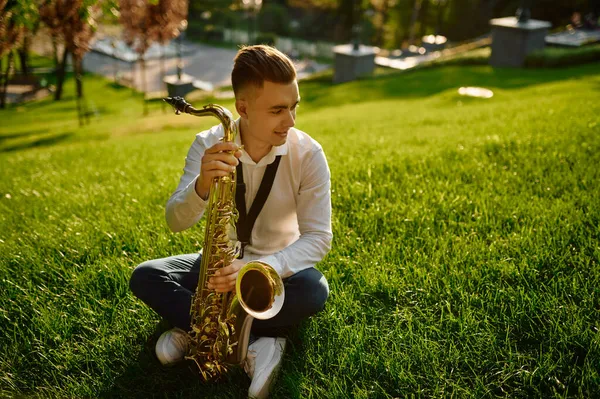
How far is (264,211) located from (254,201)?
0.37 ft

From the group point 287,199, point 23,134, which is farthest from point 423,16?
point 287,199

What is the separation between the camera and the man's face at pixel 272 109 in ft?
9.71

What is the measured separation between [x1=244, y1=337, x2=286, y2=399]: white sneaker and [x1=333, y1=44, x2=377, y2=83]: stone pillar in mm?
22066

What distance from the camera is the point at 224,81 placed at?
3512cm

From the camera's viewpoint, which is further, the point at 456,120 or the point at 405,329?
the point at 456,120

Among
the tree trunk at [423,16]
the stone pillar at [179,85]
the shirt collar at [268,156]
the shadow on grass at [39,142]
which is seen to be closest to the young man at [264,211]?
the shirt collar at [268,156]

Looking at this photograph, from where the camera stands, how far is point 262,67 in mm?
2924

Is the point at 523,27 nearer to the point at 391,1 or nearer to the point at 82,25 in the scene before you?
the point at 82,25

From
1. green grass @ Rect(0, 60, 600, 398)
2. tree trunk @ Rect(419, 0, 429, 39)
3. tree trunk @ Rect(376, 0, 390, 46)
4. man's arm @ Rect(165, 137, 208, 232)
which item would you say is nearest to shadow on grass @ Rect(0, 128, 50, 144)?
green grass @ Rect(0, 60, 600, 398)

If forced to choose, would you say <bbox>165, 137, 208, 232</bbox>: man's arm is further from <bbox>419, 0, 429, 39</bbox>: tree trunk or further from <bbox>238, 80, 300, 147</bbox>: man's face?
<bbox>419, 0, 429, 39</bbox>: tree trunk

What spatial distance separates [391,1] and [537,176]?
143ft

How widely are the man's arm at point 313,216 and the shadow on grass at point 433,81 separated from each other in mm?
13863

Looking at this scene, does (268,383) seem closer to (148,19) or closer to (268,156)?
(268,156)

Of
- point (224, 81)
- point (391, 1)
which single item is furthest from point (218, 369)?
point (391, 1)
